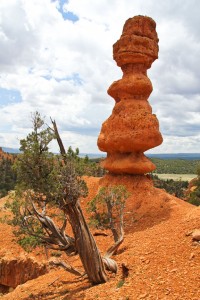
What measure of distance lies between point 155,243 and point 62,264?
4983mm

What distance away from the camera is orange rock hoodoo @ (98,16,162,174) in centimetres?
2986

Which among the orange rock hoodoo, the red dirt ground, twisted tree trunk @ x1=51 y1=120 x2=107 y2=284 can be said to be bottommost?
the red dirt ground

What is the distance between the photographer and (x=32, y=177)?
13281 millimetres

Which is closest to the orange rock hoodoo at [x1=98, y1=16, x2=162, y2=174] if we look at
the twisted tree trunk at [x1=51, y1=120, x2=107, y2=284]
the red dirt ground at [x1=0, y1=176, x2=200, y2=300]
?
the red dirt ground at [x1=0, y1=176, x2=200, y2=300]

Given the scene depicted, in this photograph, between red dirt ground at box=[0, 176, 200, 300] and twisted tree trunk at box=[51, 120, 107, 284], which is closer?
red dirt ground at box=[0, 176, 200, 300]

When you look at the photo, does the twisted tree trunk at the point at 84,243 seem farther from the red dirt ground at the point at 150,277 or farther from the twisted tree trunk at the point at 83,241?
the red dirt ground at the point at 150,277

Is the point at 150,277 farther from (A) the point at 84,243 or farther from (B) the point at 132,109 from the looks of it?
(B) the point at 132,109

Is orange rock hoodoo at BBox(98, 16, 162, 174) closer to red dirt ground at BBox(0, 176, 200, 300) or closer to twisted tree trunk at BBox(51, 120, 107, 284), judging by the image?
red dirt ground at BBox(0, 176, 200, 300)

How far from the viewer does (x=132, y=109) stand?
30609 millimetres

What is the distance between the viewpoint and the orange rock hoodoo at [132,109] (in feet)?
98.0

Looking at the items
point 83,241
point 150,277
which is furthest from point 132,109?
point 150,277

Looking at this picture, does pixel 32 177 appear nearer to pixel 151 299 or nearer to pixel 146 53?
pixel 151 299

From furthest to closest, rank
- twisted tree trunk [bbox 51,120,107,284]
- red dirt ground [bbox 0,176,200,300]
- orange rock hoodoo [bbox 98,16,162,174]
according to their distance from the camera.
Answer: orange rock hoodoo [bbox 98,16,162,174], twisted tree trunk [bbox 51,120,107,284], red dirt ground [bbox 0,176,200,300]

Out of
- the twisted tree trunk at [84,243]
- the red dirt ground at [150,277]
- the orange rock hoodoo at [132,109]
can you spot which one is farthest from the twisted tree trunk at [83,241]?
the orange rock hoodoo at [132,109]
